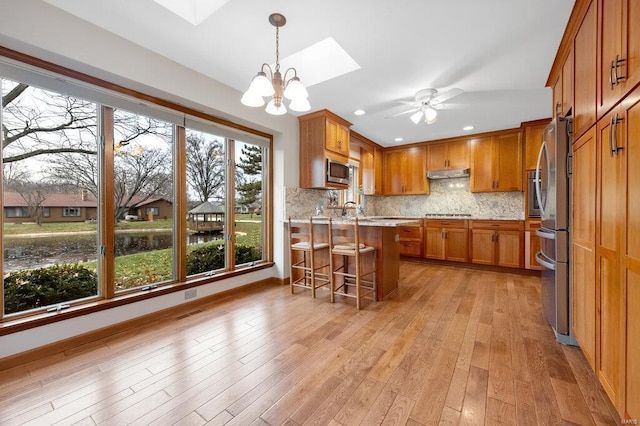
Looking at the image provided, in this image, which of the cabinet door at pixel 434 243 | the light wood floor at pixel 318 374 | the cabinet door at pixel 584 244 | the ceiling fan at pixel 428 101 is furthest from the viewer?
the cabinet door at pixel 434 243


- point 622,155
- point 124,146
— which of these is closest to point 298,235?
point 124,146

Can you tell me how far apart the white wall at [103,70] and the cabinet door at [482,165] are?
3.88 meters

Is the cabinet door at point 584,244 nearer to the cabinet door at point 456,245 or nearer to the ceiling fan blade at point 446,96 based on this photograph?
the ceiling fan blade at point 446,96

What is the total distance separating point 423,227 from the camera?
16.4 feet

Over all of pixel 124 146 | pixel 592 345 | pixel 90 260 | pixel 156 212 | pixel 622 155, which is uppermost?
pixel 124 146

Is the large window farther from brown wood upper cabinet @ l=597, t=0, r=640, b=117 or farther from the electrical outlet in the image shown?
brown wood upper cabinet @ l=597, t=0, r=640, b=117

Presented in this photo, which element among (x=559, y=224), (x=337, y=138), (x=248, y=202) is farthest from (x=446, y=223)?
(x=248, y=202)

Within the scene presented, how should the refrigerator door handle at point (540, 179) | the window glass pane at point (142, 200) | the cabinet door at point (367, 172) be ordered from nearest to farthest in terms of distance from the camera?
the refrigerator door handle at point (540, 179) < the window glass pane at point (142, 200) < the cabinet door at point (367, 172)

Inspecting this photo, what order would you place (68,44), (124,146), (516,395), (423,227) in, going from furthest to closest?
(423,227)
(124,146)
(68,44)
(516,395)

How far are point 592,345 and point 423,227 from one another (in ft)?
11.6

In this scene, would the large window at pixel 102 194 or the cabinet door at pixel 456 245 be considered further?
the cabinet door at pixel 456 245

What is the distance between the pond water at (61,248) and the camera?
73.5 inches

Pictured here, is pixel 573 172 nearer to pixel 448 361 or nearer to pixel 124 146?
pixel 448 361

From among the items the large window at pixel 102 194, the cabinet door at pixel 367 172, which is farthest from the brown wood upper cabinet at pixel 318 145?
the cabinet door at pixel 367 172
